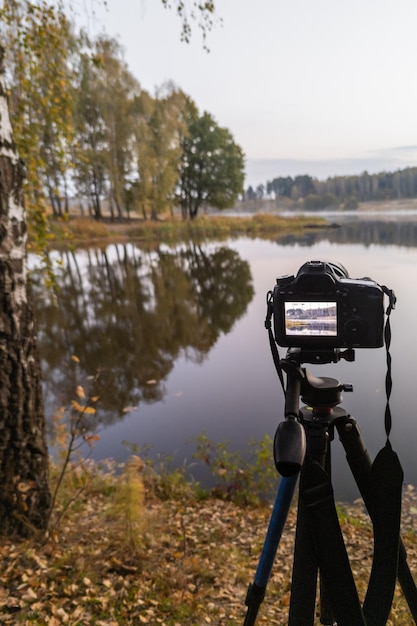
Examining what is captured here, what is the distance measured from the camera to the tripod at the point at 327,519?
1.07 metres

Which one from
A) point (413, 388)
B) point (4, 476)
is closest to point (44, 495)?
point (4, 476)

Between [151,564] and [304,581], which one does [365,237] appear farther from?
[304,581]

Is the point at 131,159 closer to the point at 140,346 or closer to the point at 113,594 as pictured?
the point at 140,346

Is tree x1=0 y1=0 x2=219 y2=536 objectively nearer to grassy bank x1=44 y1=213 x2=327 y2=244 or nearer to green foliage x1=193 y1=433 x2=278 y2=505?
green foliage x1=193 y1=433 x2=278 y2=505

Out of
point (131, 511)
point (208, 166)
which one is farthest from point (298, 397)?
point (208, 166)

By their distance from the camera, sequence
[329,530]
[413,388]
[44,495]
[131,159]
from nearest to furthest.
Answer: [329,530] → [44,495] → [413,388] → [131,159]

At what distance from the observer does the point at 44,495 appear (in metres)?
2.47

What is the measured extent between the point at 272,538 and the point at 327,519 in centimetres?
16

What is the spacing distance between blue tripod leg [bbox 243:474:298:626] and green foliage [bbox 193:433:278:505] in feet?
8.37

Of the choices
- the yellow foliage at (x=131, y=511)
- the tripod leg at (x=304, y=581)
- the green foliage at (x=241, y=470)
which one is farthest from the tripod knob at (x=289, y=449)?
the green foliage at (x=241, y=470)

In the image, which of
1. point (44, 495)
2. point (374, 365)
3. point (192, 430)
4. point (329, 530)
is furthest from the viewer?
point (374, 365)

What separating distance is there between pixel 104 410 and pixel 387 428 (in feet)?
17.3

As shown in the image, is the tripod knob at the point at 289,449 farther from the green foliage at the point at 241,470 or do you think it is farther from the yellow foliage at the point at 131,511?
the green foliage at the point at 241,470

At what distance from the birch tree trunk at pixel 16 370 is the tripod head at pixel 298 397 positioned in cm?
167
